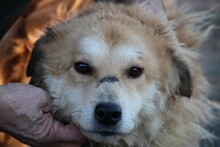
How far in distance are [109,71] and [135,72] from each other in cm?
17

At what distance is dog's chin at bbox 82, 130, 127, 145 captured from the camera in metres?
2.95

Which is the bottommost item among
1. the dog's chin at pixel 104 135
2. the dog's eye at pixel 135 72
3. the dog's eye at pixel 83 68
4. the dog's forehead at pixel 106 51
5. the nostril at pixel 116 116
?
the dog's chin at pixel 104 135

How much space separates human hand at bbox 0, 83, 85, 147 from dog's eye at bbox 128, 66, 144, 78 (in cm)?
37

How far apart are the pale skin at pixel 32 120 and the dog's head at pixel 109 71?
0.24ft

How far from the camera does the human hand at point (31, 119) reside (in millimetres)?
3006

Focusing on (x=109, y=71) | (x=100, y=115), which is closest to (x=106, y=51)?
(x=109, y=71)

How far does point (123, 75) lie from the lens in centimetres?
306

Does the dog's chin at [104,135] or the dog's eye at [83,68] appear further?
the dog's eye at [83,68]

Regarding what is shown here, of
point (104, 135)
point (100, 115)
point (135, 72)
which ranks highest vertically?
point (135, 72)

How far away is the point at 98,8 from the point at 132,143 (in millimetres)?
732

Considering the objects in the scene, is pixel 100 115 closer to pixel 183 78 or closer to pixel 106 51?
pixel 106 51

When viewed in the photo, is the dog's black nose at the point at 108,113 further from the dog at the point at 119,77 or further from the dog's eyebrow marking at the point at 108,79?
the dog's eyebrow marking at the point at 108,79

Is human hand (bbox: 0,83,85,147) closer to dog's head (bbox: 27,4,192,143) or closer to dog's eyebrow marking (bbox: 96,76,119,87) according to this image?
dog's head (bbox: 27,4,192,143)

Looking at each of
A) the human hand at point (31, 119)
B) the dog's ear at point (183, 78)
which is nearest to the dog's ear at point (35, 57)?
the human hand at point (31, 119)
